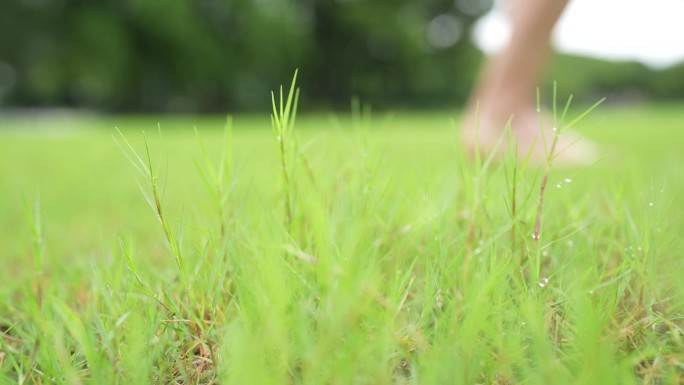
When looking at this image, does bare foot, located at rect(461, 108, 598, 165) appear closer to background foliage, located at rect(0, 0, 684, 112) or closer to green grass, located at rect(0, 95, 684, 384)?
green grass, located at rect(0, 95, 684, 384)

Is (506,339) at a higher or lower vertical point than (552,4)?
lower

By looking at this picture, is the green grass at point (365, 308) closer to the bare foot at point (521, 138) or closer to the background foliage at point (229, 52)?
the bare foot at point (521, 138)

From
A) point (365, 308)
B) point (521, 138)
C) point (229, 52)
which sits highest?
point (229, 52)

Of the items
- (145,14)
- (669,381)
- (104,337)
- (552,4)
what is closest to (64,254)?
(104,337)

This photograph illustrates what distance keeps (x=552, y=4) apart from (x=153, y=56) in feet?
68.1

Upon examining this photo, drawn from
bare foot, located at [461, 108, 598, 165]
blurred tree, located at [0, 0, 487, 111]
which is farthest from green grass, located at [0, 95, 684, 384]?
blurred tree, located at [0, 0, 487, 111]

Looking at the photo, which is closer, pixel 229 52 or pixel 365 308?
pixel 365 308

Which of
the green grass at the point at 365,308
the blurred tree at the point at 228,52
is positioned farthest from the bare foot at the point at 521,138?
the blurred tree at the point at 228,52

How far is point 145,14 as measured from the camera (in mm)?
19281

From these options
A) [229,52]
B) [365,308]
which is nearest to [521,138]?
[365,308]

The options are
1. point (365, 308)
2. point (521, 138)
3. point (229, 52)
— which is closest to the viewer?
point (365, 308)

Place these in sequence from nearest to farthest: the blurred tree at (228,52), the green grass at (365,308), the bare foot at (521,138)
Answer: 1. the green grass at (365,308)
2. the bare foot at (521,138)
3. the blurred tree at (228,52)

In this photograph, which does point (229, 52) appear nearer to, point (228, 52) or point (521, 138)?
point (228, 52)

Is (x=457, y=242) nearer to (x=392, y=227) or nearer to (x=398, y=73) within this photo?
(x=392, y=227)
